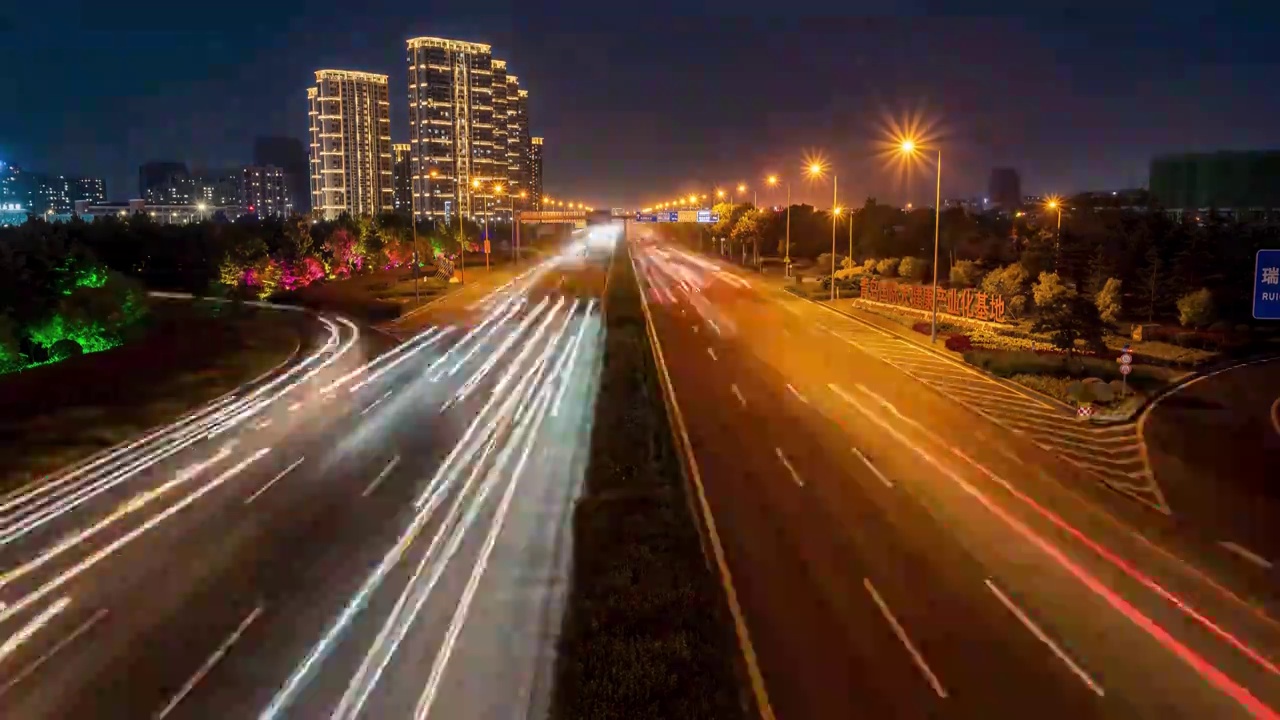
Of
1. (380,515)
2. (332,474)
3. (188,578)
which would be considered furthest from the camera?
(332,474)

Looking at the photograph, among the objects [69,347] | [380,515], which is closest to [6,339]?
[69,347]

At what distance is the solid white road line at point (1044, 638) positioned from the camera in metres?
12.1

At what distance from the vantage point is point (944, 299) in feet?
174

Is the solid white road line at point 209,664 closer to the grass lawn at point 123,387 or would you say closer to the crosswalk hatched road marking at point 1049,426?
the grass lawn at point 123,387

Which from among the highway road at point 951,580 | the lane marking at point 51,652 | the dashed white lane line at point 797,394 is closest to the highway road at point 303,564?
the lane marking at point 51,652

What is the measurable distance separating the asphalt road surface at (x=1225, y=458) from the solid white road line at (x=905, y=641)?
7.48 metres

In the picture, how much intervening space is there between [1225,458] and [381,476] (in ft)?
70.3

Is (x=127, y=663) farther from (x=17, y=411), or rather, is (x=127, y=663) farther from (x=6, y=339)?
(x=6, y=339)

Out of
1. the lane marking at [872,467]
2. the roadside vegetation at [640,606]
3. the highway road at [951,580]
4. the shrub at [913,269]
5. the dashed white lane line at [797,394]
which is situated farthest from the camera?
the shrub at [913,269]

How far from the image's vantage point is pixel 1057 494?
20.1m

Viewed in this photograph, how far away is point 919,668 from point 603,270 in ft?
263

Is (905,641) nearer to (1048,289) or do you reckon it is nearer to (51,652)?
(51,652)

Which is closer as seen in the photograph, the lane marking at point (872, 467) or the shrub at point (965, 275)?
the lane marking at point (872, 467)

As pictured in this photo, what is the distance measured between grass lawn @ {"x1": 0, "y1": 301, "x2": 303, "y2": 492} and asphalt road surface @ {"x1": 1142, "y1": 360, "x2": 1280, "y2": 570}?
26.7 meters
